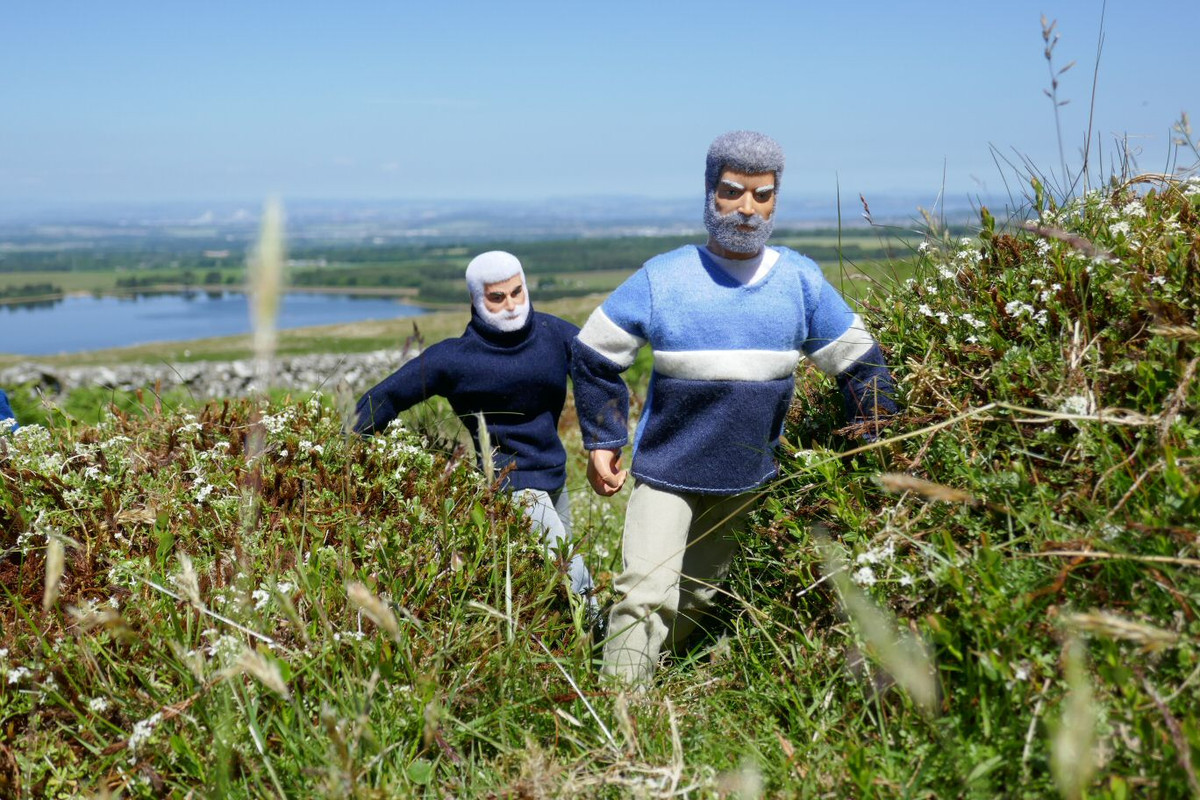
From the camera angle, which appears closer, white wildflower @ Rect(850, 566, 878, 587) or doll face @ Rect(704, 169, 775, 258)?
white wildflower @ Rect(850, 566, 878, 587)

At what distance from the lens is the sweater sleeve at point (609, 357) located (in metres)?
3.80

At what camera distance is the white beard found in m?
4.47

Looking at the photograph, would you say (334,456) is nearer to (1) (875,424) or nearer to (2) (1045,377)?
(1) (875,424)

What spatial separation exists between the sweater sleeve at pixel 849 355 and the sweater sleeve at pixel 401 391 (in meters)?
1.91

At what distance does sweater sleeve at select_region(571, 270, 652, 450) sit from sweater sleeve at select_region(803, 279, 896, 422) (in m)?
0.76

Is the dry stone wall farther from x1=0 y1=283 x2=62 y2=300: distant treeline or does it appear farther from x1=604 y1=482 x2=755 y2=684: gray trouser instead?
x1=0 y1=283 x2=62 y2=300: distant treeline

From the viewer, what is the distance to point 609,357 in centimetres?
390

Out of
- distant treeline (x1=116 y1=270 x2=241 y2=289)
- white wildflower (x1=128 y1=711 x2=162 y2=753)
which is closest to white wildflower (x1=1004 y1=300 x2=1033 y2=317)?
white wildflower (x1=128 y1=711 x2=162 y2=753)

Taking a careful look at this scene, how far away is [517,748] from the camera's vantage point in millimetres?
2697

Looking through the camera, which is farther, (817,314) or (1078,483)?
(817,314)

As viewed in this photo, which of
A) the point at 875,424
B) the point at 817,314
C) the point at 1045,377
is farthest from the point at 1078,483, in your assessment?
the point at 817,314

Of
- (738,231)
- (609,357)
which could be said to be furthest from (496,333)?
(738,231)

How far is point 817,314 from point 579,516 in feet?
10.4

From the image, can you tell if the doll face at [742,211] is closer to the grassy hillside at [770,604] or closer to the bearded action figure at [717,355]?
the bearded action figure at [717,355]
